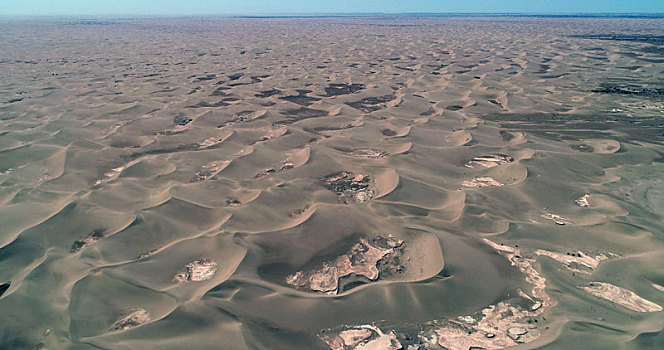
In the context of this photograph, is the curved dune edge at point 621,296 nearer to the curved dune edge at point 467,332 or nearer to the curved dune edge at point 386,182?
the curved dune edge at point 467,332

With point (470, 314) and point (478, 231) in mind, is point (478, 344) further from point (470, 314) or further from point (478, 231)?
point (478, 231)

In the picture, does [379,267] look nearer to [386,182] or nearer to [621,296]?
[386,182]

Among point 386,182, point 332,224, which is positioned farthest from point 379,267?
point 386,182

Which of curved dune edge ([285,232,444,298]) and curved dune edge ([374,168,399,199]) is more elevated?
curved dune edge ([374,168,399,199])

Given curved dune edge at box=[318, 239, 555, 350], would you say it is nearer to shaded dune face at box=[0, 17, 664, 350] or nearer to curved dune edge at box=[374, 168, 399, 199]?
shaded dune face at box=[0, 17, 664, 350]

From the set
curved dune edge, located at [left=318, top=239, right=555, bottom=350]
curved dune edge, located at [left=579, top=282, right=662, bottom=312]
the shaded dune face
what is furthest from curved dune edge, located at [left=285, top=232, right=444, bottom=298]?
curved dune edge, located at [left=579, top=282, right=662, bottom=312]

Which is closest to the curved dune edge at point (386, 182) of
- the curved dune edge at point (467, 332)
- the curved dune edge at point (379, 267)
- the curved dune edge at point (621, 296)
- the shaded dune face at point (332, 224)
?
the shaded dune face at point (332, 224)

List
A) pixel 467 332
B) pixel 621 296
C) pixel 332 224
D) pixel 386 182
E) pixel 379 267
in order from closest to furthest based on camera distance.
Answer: pixel 467 332 < pixel 621 296 < pixel 379 267 < pixel 332 224 < pixel 386 182

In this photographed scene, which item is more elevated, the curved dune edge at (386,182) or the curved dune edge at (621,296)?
the curved dune edge at (386,182)

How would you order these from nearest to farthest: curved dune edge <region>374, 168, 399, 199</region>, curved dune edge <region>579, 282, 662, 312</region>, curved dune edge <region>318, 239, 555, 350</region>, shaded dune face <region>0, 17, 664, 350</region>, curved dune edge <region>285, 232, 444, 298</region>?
1. curved dune edge <region>318, 239, 555, 350</region>
2. shaded dune face <region>0, 17, 664, 350</region>
3. curved dune edge <region>579, 282, 662, 312</region>
4. curved dune edge <region>285, 232, 444, 298</region>
5. curved dune edge <region>374, 168, 399, 199</region>
